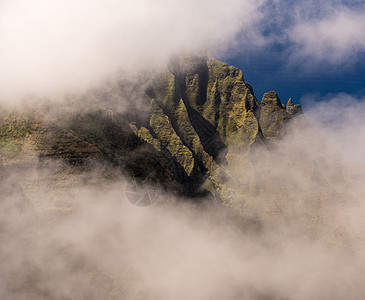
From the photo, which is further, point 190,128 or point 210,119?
point 210,119

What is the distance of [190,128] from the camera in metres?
119

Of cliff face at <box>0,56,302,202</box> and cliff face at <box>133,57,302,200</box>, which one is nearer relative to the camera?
cliff face at <box>0,56,302,202</box>

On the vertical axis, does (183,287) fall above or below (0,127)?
below

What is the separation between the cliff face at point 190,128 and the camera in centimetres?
7525

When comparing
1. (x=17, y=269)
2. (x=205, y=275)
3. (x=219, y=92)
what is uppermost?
(x=219, y=92)

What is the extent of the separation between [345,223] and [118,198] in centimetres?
10161

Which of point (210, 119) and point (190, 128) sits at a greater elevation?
point (210, 119)

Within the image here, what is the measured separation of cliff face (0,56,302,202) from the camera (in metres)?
75.2

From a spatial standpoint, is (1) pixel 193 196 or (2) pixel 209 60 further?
(2) pixel 209 60

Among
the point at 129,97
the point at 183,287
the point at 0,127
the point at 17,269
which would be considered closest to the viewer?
the point at 17,269

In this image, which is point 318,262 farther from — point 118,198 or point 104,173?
point 104,173

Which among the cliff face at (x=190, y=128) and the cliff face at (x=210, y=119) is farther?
the cliff face at (x=210, y=119)

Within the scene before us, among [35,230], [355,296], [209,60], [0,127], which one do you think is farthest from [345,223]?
[0,127]

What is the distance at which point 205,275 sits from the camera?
335 ft
